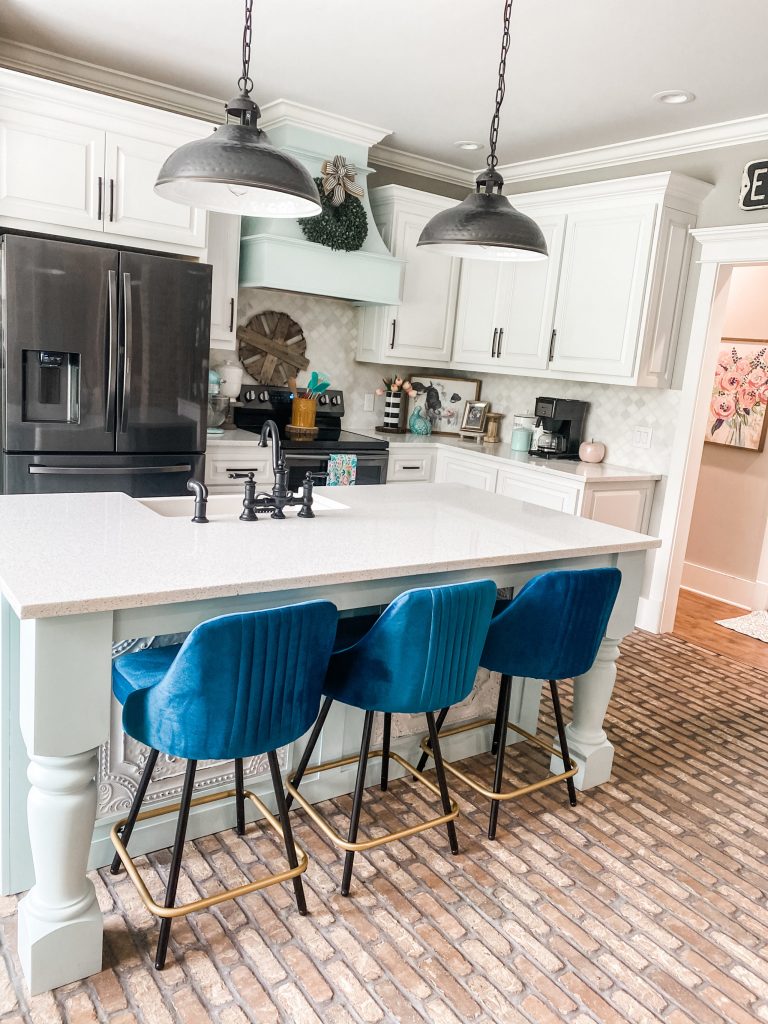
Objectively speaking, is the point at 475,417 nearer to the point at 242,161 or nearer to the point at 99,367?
the point at 99,367

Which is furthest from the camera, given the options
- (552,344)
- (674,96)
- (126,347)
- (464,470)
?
(464,470)

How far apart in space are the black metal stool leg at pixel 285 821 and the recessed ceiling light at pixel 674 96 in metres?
3.44

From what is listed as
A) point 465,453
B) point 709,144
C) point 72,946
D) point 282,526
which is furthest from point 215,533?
point 709,144

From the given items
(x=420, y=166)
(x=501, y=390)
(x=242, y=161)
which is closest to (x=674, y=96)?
(x=420, y=166)

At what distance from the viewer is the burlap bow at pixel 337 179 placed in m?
4.41

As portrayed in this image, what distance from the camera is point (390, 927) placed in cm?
204

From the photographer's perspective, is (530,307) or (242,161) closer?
(242,161)

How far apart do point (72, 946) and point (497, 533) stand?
1590 millimetres

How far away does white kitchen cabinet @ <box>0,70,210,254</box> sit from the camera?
11.3 ft

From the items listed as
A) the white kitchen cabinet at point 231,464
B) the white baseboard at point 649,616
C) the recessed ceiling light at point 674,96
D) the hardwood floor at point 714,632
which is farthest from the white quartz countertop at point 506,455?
the recessed ceiling light at point 674,96

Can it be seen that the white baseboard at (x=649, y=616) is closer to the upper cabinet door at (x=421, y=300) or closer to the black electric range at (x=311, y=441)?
the black electric range at (x=311, y=441)

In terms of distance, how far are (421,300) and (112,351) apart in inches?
91.1

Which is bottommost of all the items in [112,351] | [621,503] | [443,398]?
[621,503]

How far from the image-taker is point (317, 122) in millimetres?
4355
